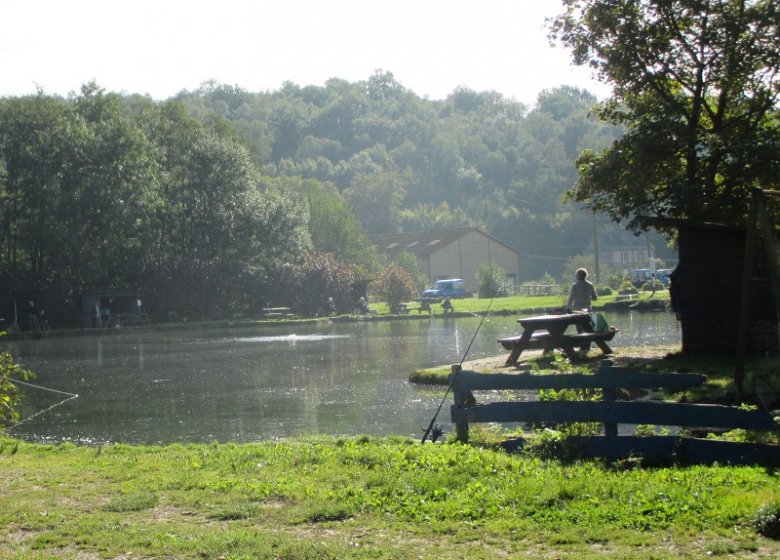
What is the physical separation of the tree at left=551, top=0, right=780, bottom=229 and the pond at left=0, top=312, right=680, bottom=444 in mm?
6618

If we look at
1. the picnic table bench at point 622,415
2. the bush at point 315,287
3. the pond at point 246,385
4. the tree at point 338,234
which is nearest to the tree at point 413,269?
the tree at point 338,234

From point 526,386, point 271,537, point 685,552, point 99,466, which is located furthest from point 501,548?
point 99,466

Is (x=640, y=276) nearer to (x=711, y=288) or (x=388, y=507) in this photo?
(x=711, y=288)

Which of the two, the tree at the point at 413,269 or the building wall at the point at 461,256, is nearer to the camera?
the tree at the point at 413,269

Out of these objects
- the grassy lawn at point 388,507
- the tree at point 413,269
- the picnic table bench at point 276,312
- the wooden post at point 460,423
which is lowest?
the picnic table bench at point 276,312

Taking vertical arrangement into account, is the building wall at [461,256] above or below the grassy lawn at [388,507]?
above

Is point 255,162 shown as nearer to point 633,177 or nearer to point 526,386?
point 633,177

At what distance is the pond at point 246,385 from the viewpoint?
16.9 m

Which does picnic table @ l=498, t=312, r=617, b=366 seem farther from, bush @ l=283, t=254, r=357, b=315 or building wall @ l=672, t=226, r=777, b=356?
bush @ l=283, t=254, r=357, b=315

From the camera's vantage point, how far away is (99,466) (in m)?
11.7

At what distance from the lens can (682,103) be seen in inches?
906

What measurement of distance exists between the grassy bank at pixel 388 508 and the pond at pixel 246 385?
462cm

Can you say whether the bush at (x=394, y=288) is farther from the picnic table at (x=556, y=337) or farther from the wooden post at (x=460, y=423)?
the wooden post at (x=460, y=423)

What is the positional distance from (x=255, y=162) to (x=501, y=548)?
3475 inches
